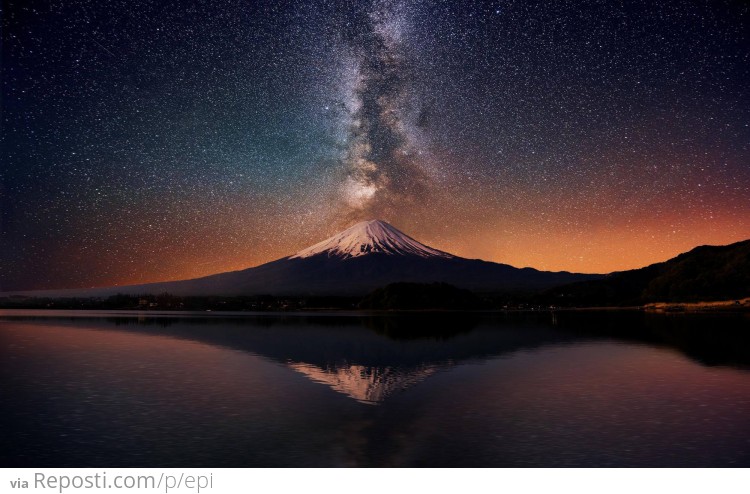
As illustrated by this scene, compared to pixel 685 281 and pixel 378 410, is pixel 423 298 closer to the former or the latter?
pixel 685 281

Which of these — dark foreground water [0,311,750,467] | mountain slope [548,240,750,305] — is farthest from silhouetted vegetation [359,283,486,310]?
dark foreground water [0,311,750,467]

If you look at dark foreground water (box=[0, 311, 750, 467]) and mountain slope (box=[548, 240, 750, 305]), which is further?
mountain slope (box=[548, 240, 750, 305])

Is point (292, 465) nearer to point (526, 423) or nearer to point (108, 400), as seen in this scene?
point (526, 423)

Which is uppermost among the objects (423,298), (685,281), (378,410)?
(685,281)

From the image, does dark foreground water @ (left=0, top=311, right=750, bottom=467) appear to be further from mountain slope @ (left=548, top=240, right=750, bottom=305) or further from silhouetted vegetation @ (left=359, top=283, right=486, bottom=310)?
silhouetted vegetation @ (left=359, top=283, right=486, bottom=310)

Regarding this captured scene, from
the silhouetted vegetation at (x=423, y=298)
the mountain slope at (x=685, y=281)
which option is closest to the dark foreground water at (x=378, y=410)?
the mountain slope at (x=685, y=281)

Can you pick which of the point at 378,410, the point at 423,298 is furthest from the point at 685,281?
the point at 378,410

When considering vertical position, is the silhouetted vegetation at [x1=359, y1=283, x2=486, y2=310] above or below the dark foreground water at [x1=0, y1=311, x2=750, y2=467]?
above
